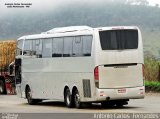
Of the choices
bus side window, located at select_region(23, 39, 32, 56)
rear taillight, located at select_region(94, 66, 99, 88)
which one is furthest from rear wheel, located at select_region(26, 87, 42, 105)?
rear taillight, located at select_region(94, 66, 99, 88)

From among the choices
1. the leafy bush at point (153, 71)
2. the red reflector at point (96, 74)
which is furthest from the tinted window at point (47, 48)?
the leafy bush at point (153, 71)

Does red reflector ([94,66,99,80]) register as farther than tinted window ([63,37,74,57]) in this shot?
No

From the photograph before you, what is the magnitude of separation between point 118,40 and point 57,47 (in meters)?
3.56

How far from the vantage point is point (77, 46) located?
29859 mm

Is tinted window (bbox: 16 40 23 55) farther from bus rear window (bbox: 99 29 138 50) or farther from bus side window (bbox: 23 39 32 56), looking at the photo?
bus rear window (bbox: 99 29 138 50)

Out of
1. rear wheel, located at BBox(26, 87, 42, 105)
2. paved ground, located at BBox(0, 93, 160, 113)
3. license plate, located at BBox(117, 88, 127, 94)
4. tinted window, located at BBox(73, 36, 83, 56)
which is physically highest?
tinted window, located at BBox(73, 36, 83, 56)

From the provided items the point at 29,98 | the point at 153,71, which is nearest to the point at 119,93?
the point at 29,98

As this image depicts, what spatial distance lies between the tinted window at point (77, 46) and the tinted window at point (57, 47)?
1294 millimetres

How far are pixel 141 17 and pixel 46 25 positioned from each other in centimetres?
2821

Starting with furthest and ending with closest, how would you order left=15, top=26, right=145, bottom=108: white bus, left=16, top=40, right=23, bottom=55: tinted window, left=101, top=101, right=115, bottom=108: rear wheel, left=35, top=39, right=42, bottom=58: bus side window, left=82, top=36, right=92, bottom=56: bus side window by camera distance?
left=16, top=40, right=23, bottom=55: tinted window, left=35, top=39, right=42, bottom=58: bus side window, left=101, top=101, right=115, bottom=108: rear wheel, left=82, top=36, right=92, bottom=56: bus side window, left=15, top=26, right=145, bottom=108: white bus

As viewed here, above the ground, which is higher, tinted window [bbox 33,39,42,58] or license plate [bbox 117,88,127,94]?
tinted window [bbox 33,39,42,58]

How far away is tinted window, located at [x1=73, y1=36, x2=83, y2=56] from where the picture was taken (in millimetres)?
29623

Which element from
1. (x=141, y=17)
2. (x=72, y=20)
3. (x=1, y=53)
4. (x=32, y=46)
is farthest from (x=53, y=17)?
(x=32, y=46)

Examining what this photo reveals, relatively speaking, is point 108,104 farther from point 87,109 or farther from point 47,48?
point 47,48
